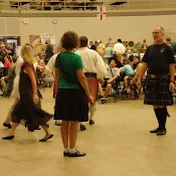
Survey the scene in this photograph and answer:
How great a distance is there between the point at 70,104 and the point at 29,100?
1135 millimetres

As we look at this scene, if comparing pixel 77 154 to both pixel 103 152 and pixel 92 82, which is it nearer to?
pixel 103 152

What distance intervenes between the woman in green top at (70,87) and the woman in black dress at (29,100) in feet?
2.70

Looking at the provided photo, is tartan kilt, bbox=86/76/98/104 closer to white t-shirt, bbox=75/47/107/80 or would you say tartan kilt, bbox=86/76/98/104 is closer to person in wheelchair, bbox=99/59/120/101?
white t-shirt, bbox=75/47/107/80

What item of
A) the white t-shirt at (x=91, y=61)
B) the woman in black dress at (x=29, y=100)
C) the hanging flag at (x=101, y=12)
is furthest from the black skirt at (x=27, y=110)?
the hanging flag at (x=101, y=12)

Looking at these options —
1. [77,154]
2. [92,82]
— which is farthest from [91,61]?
[77,154]

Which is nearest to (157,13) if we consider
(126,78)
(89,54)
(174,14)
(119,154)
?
(174,14)

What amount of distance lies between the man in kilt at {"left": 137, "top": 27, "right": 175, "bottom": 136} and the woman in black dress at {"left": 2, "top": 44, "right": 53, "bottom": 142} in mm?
1564

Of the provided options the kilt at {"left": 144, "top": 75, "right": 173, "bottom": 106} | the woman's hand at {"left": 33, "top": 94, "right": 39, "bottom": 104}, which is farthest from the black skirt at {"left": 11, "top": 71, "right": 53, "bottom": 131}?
the kilt at {"left": 144, "top": 75, "right": 173, "bottom": 106}

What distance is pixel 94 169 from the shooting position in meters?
4.12

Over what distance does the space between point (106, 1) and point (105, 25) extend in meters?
2.02

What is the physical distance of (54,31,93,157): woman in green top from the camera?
4293 mm

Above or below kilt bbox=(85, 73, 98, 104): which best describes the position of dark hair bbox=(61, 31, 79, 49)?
above

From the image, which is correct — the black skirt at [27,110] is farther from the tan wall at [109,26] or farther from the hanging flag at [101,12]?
the tan wall at [109,26]

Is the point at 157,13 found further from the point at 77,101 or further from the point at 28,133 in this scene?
the point at 77,101
